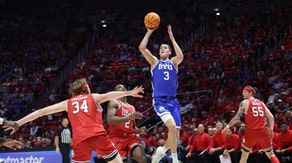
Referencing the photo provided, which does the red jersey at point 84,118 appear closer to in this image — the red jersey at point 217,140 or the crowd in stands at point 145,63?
the crowd in stands at point 145,63

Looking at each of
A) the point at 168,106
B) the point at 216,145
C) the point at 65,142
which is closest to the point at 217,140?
the point at 216,145

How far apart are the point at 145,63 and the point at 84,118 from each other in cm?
1976

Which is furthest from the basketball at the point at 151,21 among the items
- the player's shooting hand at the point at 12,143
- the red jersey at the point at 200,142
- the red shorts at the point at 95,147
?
the red jersey at the point at 200,142

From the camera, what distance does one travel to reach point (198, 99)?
2042 cm

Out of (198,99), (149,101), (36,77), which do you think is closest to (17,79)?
(36,77)

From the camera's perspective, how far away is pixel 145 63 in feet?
87.7

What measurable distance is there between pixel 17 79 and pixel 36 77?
3.61ft

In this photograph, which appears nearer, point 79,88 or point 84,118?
point 84,118

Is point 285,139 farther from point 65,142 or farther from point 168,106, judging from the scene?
point 65,142

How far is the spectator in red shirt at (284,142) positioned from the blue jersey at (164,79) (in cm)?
426

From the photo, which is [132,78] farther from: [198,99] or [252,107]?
[252,107]

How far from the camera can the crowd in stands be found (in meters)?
18.3

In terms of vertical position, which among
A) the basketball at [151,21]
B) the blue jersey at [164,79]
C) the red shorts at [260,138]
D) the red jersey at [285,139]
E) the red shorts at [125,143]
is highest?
the basketball at [151,21]

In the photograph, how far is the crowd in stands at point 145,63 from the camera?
18312 mm
